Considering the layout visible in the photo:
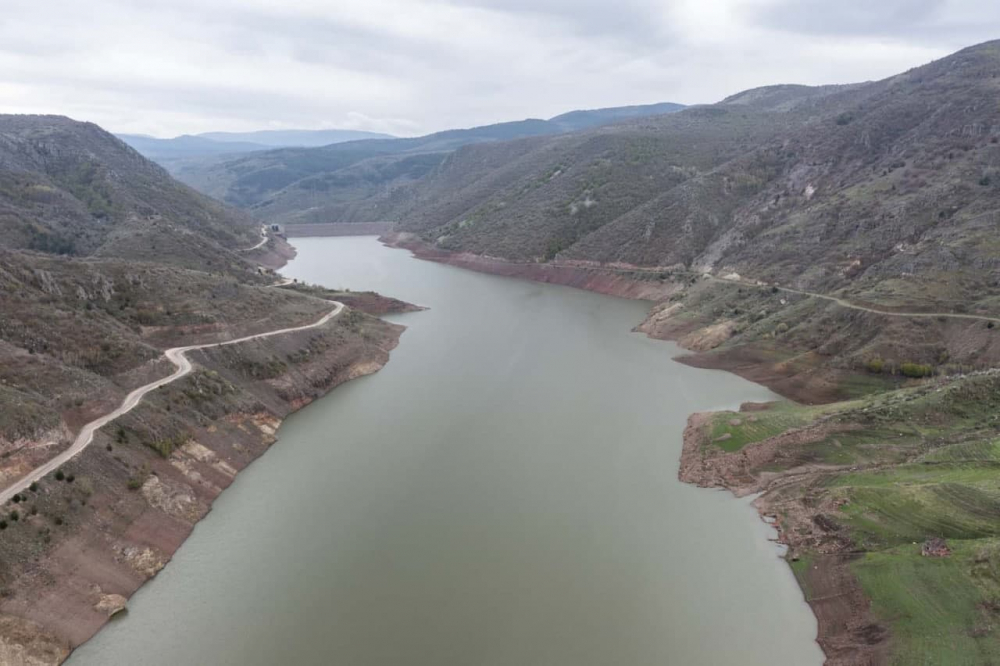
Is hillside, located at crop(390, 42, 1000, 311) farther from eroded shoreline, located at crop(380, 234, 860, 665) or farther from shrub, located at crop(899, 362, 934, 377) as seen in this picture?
shrub, located at crop(899, 362, 934, 377)

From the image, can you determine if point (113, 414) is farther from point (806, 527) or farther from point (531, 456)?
point (806, 527)

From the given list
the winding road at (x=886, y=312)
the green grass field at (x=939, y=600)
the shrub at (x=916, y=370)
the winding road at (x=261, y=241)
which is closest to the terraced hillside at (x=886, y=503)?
the green grass field at (x=939, y=600)

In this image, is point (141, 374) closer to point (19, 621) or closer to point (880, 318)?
point (19, 621)

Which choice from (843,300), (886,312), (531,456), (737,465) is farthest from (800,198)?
(531,456)

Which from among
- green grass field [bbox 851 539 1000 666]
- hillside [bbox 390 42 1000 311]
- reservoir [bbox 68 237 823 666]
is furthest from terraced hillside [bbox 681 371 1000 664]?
hillside [bbox 390 42 1000 311]

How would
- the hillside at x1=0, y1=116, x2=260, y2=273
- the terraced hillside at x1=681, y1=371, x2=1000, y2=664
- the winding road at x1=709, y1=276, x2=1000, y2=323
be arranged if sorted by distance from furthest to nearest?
the hillside at x1=0, y1=116, x2=260, y2=273 → the winding road at x1=709, y1=276, x2=1000, y2=323 → the terraced hillside at x1=681, y1=371, x2=1000, y2=664

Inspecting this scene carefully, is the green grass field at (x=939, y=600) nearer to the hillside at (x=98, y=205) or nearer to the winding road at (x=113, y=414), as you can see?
the winding road at (x=113, y=414)
